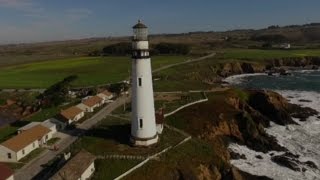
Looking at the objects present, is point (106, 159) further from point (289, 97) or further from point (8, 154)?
point (289, 97)

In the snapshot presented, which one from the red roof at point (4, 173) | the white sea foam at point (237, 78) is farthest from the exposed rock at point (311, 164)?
the white sea foam at point (237, 78)

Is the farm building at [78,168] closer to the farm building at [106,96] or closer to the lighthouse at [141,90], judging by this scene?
the lighthouse at [141,90]

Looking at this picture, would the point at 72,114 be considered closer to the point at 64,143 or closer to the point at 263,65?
the point at 64,143

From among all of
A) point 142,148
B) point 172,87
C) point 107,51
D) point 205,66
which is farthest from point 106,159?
point 107,51

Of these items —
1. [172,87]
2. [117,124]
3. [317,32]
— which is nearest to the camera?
[117,124]

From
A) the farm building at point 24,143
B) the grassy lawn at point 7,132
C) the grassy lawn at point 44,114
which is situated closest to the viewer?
the farm building at point 24,143

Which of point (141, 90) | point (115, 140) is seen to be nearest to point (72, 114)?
point (115, 140)
